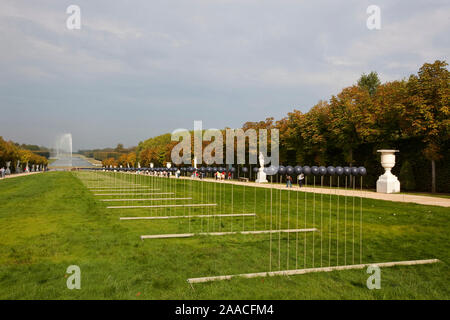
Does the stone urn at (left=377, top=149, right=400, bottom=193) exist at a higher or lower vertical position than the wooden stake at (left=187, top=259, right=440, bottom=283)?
higher

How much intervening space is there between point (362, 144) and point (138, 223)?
2248 cm

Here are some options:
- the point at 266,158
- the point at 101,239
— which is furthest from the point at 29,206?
the point at 266,158

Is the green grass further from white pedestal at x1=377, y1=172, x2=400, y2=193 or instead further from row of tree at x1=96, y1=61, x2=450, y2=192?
row of tree at x1=96, y1=61, x2=450, y2=192

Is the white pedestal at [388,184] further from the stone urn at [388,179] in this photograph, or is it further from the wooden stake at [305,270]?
the wooden stake at [305,270]

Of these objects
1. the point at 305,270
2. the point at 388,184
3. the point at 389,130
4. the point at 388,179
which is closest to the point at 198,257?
the point at 305,270

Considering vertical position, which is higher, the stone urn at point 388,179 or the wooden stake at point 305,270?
the stone urn at point 388,179

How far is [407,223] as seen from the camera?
35.6 ft

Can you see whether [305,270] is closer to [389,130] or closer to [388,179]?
[388,179]

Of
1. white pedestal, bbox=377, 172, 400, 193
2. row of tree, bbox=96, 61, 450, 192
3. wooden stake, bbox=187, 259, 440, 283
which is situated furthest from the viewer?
white pedestal, bbox=377, 172, 400, 193

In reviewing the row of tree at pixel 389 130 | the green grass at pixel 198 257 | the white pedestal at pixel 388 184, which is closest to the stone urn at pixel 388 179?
the white pedestal at pixel 388 184

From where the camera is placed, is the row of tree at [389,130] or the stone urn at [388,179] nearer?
the row of tree at [389,130]

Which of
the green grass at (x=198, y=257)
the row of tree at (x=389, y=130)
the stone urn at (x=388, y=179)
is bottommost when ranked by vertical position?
the green grass at (x=198, y=257)

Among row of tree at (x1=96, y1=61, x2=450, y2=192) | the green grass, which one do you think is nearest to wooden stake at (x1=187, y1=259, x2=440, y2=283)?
the green grass
